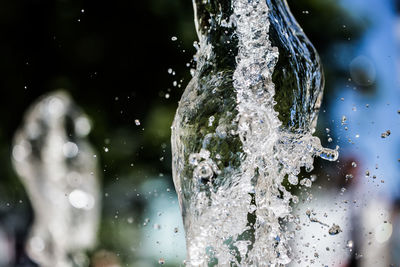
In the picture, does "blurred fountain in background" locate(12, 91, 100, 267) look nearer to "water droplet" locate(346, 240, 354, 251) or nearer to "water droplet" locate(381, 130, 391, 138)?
"water droplet" locate(346, 240, 354, 251)

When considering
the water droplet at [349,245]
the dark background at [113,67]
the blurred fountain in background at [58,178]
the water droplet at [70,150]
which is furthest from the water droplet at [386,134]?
the water droplet at [70,150]

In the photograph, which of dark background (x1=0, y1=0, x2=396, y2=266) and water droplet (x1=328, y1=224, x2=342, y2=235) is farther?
dark background (x1=0, y1=0, x2=396, y2=266)

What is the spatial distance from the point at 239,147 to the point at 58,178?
4.70 m

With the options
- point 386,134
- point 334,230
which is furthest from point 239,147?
point 386,134

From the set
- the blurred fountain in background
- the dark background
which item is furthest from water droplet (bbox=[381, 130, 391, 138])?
the dark background

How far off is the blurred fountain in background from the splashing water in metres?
3.84

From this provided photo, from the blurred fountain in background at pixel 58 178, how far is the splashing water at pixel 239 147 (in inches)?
151

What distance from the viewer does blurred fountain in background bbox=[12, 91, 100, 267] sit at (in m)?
6.23

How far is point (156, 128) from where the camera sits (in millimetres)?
7414

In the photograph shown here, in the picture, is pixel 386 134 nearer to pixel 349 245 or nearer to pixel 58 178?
pixel 349 245

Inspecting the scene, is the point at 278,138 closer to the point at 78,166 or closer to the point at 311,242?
the point at 311,242

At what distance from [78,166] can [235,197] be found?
192 inches

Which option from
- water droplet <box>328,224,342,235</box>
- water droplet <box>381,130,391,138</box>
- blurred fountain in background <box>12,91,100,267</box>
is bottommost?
blurred fountain in background <box>12,91,100,267</box>

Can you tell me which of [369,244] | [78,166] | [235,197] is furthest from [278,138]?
[78,166]
